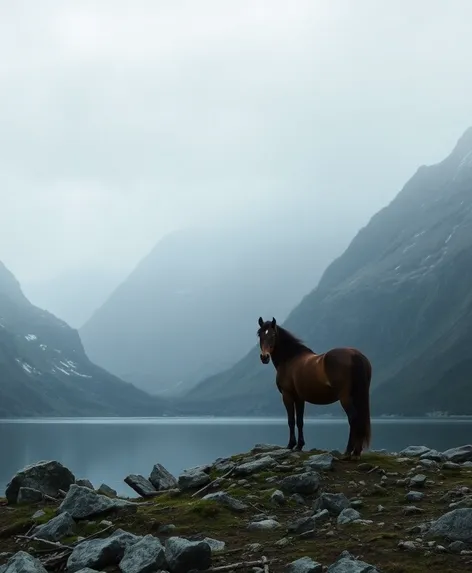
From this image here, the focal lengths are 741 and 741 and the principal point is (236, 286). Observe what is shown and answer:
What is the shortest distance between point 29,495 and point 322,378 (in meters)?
7.49

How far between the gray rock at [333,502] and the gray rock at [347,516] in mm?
346

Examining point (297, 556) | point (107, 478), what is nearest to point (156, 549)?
point (297, 556)

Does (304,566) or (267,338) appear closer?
(304,566)

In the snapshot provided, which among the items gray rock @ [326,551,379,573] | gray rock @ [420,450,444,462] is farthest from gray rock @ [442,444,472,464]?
gray rock @ [326,551,379,573]

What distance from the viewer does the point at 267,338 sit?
20.0 m

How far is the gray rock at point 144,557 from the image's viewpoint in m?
11.1

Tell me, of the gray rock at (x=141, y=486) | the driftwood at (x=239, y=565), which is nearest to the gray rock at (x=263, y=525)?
the driftwood at (x=239, y=565)

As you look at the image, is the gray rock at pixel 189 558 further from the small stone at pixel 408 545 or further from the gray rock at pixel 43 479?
the gray rock at pixel 43 479

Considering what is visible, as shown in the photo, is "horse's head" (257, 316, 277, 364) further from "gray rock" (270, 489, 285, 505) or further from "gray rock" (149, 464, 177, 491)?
"gray rock" (270, 489, 285, 505)

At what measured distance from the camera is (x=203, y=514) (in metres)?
13.9

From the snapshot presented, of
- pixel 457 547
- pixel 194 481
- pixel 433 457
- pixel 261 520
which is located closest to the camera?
pixel 457 547

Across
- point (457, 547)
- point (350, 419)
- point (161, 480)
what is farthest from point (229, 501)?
point (161, 480)

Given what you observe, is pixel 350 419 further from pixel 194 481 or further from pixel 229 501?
pixel 229 501

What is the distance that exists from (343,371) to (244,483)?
367 centimetres
